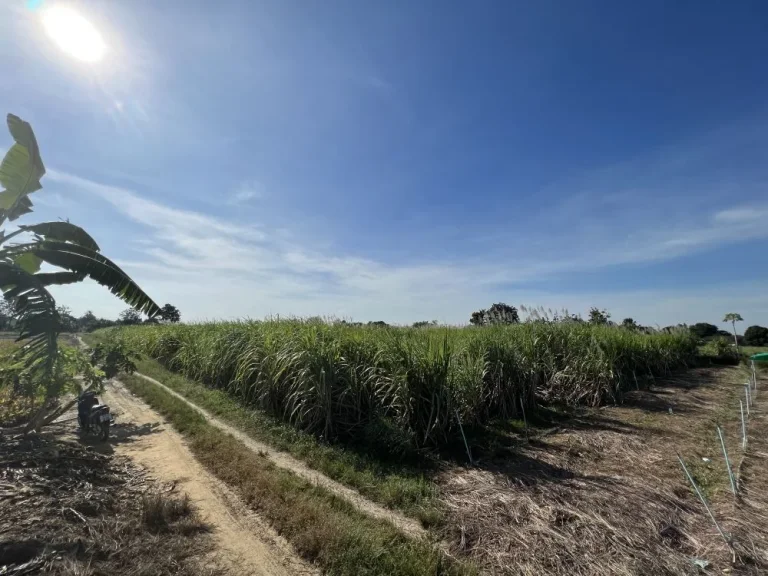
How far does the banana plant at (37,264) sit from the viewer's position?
4.19 meters

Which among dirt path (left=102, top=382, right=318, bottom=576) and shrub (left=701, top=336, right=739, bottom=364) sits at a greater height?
shrub (left=701, top=336, right=739, bottom=364)

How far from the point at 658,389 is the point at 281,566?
1234 cm

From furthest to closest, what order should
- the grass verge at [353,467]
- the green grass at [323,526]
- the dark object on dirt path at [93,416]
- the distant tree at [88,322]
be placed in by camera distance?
the distant tree at [88,322]
the dark object on dirt path at [93,416]
the grass verge at [353,467]
the green grass at [323,526]

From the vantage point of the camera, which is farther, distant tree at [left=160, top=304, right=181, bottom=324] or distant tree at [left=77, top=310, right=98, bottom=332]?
distant tree at [left=77, top=310, right=98, bottom=332]

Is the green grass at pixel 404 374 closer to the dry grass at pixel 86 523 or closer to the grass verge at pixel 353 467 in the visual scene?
the grass verge at pixel 353 467

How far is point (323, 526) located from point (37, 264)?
595cm

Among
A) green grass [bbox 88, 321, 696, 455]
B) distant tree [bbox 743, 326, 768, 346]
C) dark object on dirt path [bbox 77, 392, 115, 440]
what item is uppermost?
distant tree [bbox 743, 326, 768, 346]

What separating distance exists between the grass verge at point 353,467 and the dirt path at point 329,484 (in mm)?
77

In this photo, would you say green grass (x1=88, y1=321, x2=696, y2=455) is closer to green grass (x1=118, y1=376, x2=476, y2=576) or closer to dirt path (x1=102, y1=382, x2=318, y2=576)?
green grass (x1=118, y1=376, x2=476, y2=576)

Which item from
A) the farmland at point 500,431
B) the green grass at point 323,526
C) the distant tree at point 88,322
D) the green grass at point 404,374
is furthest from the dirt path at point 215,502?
the distant tree at point 88,322

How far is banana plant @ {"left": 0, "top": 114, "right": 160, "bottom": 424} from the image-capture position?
419cm

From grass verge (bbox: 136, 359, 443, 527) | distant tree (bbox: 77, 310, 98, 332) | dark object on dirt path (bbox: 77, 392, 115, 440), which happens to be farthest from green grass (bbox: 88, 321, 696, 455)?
distant tree (bbox: 77, 310, 98, 332)

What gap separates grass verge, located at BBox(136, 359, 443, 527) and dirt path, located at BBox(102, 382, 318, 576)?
3.86 feet

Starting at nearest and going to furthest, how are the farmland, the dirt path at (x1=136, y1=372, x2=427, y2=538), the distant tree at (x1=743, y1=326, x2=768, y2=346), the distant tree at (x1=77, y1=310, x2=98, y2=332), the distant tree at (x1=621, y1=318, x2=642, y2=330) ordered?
the farmland < the dirt path at (x1=136, y1=372, x2=427, y2=538) < the distant tree at (x1=621, y1=318, x2=642, y2=330) < the distant tree at (x1=743, y1=326, x2=768, y2=346) < the distant tree at (x1=77, y1=310, x2=98, y2=332)
